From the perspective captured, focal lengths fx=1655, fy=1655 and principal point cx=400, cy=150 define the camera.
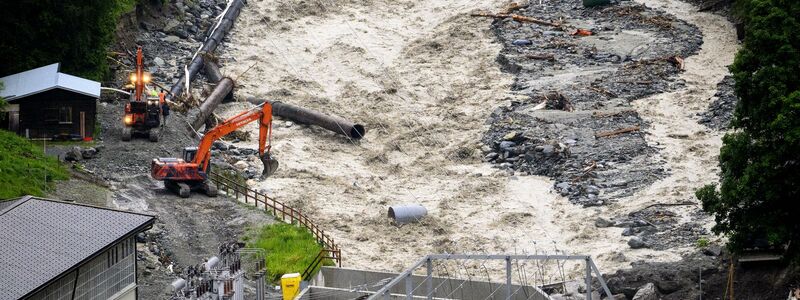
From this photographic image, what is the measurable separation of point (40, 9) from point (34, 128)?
216 inches

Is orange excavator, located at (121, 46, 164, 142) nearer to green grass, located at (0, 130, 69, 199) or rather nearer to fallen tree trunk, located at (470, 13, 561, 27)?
green grass, located at (0, 130, 69, 199)

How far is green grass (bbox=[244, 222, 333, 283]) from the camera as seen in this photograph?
51219 mm

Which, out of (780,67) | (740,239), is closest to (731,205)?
(740,239)

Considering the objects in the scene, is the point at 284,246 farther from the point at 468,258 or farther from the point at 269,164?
the point at 468,258

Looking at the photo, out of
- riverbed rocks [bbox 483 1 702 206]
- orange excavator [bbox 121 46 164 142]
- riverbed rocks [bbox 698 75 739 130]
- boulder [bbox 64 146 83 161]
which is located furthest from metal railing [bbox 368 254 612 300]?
riverbed rocks [bbox 698 75 739 130]

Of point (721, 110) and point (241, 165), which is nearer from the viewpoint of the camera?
point (241, 165)

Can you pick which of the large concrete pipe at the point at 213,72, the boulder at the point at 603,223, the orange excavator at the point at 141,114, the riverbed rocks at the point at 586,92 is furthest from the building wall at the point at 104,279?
the large concrete pipe at the point at 213,72

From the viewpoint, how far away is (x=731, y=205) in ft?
149

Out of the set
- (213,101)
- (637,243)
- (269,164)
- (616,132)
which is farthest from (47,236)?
(213,101)

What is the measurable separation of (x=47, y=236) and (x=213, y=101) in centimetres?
3214

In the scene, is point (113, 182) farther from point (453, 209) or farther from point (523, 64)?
point (523, 64)

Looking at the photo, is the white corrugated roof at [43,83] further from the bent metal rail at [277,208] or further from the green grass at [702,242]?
the green grass at [702,242]

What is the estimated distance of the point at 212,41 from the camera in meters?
79.2

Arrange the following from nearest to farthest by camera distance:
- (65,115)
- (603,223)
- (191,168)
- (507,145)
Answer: (603,223), (191,168), (65,115), (507,145)
